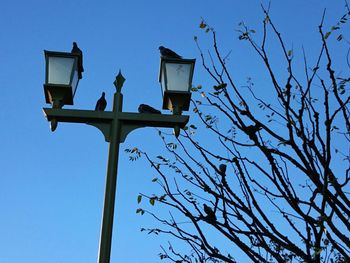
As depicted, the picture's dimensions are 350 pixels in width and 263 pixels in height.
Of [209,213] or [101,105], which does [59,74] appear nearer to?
[101,105]

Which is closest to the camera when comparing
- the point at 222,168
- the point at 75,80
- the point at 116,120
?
the point at 116,120

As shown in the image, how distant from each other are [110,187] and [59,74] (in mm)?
1023

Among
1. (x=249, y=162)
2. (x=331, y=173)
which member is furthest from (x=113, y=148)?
(x=331, y=173)

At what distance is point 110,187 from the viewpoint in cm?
381

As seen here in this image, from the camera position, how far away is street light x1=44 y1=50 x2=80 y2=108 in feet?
13.3

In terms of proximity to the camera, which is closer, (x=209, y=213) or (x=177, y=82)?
(x=177, y=82)

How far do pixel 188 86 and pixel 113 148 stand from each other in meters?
0.79

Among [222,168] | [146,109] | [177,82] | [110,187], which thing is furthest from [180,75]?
[222,168]

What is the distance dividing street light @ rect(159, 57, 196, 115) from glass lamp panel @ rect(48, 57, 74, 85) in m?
0.77

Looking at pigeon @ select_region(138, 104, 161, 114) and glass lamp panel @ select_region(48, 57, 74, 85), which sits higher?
glass lamp panel @ select_region(48, 57, 74, 85)

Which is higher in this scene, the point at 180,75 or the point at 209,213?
the point at 180,75

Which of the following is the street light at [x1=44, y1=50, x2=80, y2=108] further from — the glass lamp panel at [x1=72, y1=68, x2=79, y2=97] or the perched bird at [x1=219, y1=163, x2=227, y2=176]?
the perched bird at [x1=219, y1=163, x2=227, y2=176]

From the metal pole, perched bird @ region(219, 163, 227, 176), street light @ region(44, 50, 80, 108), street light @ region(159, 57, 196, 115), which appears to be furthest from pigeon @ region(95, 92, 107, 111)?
perched bird @ region(219, 163, 227, 176)

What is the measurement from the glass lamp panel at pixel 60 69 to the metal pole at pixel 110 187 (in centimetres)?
42
